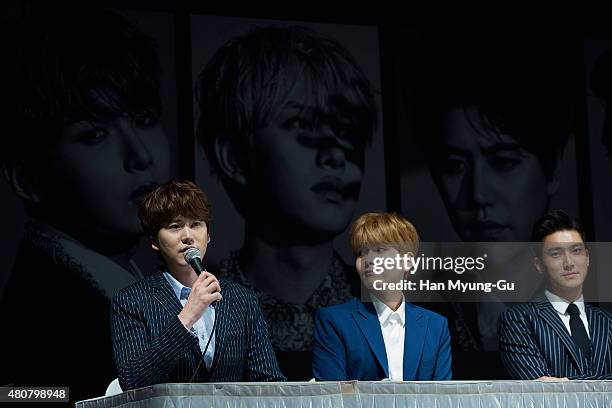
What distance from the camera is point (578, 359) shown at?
155 inches

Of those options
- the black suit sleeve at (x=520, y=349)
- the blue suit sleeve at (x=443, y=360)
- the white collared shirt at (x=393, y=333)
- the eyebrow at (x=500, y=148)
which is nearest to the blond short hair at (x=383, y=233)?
the white collared shirt at (x=393, y=333)

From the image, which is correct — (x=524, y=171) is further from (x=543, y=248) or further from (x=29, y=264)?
(x=29, y=264)

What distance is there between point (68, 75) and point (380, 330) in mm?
1860

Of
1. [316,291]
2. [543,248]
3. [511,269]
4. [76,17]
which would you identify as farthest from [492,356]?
[76,17]

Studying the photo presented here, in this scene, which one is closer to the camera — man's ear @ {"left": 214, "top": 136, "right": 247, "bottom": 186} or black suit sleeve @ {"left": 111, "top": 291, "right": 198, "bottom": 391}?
black suit sleeve @ {"left": 111, "top": 291, "right": 198, "bottom": 391}

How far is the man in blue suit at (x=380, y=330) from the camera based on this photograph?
3.80 metres

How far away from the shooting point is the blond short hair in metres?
3.91

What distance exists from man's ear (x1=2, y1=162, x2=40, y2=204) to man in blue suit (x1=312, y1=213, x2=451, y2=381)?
4.78ft

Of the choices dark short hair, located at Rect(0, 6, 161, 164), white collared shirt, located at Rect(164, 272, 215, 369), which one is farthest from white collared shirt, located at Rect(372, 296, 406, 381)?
dark short hair, located at Rect(0, 6, 161, 164)

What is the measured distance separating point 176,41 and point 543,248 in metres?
1.86

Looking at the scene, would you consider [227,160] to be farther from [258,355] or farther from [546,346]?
[258,355]

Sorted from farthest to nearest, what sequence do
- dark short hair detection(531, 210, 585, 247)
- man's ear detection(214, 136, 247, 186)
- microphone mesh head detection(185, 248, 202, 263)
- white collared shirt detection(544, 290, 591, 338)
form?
man's ear detection(214, 136, 247, 186) < dark short hair detection(531, 210, 585, 247) < white collared shirt detection(544, 290, 591, 338) < microphone mesh head detection(185, 248, 202, 263)

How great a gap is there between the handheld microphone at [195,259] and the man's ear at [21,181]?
5.92 ft

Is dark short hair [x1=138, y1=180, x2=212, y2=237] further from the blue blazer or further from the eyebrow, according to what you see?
the eyebrow
